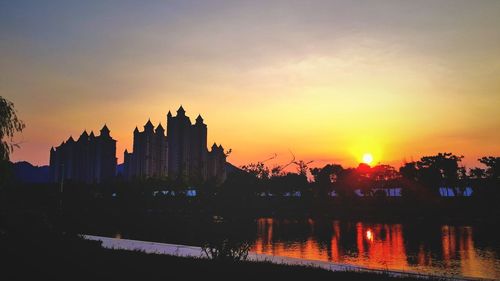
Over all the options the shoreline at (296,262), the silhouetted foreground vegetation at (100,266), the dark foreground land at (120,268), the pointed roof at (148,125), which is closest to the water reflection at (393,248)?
→ the shoreline at (296,262)

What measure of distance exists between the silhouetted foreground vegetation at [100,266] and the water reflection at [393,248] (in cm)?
1483

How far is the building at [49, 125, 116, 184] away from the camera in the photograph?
504 ft

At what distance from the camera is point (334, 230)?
47.4 metres

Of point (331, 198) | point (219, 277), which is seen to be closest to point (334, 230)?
point (331, 198)

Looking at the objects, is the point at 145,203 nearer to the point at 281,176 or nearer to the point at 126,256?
the point at 281,176

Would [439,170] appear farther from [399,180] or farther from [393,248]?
[393,248]

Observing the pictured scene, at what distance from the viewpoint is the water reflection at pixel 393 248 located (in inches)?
1015

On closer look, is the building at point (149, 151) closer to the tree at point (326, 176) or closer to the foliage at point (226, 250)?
the tree at point (326, 176)

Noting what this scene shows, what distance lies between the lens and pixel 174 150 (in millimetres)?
138500

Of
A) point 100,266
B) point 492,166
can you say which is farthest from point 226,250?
point 492,166

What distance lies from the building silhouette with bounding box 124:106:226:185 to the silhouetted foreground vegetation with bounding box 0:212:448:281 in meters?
115

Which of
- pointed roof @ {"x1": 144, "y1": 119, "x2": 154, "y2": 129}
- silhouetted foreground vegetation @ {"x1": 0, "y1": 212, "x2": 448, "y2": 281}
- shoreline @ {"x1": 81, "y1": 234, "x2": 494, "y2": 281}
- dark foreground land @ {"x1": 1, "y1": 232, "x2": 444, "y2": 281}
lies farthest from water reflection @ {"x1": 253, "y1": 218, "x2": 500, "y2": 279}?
pointed roof @ {"x1": 144, "y1": 119, "x2": 154, "y2": 129}

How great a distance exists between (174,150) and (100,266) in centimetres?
12846

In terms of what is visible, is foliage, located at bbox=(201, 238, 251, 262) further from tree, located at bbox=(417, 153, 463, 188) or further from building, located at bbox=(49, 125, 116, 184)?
building, located at bbox=(49, 125, 116, 184)
